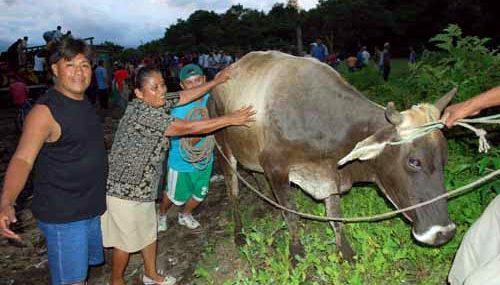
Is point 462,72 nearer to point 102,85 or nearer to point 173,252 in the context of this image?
point 173,252

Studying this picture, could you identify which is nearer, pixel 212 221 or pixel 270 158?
pixel 270 158

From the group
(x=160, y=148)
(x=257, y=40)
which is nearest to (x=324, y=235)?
(x=160, y=148)

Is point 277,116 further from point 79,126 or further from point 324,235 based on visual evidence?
point 79,126

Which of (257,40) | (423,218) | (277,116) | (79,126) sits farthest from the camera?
Result: (257,40)

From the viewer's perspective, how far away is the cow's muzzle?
10.6 feet

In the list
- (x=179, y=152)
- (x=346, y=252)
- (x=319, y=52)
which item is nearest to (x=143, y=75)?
(x=179, y=152)

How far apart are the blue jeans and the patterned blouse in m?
0.50

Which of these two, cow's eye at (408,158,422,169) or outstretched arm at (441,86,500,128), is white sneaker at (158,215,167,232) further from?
outstretched arm at (441,86,500,128)

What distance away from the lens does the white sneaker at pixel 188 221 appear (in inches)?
220

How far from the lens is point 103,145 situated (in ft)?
11.1

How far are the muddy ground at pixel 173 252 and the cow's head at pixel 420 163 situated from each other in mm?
1786

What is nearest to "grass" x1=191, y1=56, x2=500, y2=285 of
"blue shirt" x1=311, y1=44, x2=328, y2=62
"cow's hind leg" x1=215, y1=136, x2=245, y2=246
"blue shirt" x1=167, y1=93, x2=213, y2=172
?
"cow's hind leg" x1=215, y1=136, x2=245, y2=246

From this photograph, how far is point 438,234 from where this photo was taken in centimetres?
326

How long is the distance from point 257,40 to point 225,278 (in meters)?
46.0
